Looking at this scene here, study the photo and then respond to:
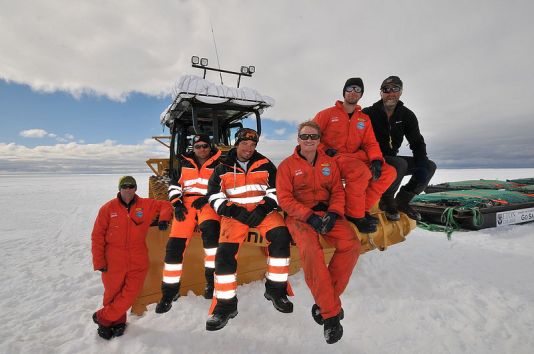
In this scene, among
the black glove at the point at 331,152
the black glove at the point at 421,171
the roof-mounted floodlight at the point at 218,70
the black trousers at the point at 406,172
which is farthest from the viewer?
the roof-mounted floodlight at the point at 218,70

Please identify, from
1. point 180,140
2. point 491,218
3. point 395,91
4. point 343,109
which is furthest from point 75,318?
point 491,218

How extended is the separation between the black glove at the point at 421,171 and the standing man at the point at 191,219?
102 inches

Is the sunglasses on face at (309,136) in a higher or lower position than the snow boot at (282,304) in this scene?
higher

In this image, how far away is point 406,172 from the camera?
3377 mm

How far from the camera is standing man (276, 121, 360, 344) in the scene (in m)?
2.20

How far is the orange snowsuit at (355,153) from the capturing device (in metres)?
2.75

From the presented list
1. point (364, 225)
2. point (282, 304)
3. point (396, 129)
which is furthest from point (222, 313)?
point (396, 129)

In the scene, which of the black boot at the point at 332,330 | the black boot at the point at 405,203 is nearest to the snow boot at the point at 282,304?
the black boot at the point at 332,330

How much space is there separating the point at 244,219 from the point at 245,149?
724 mm

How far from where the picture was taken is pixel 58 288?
14.0ft

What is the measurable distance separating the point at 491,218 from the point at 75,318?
351 inches

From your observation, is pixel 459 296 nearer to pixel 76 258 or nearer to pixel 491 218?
pixel 491 218

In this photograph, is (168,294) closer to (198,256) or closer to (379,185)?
(198,256)

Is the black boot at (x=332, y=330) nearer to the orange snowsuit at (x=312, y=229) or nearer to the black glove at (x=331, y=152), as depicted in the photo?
the orange snowsuit at (x=312, y=229)
